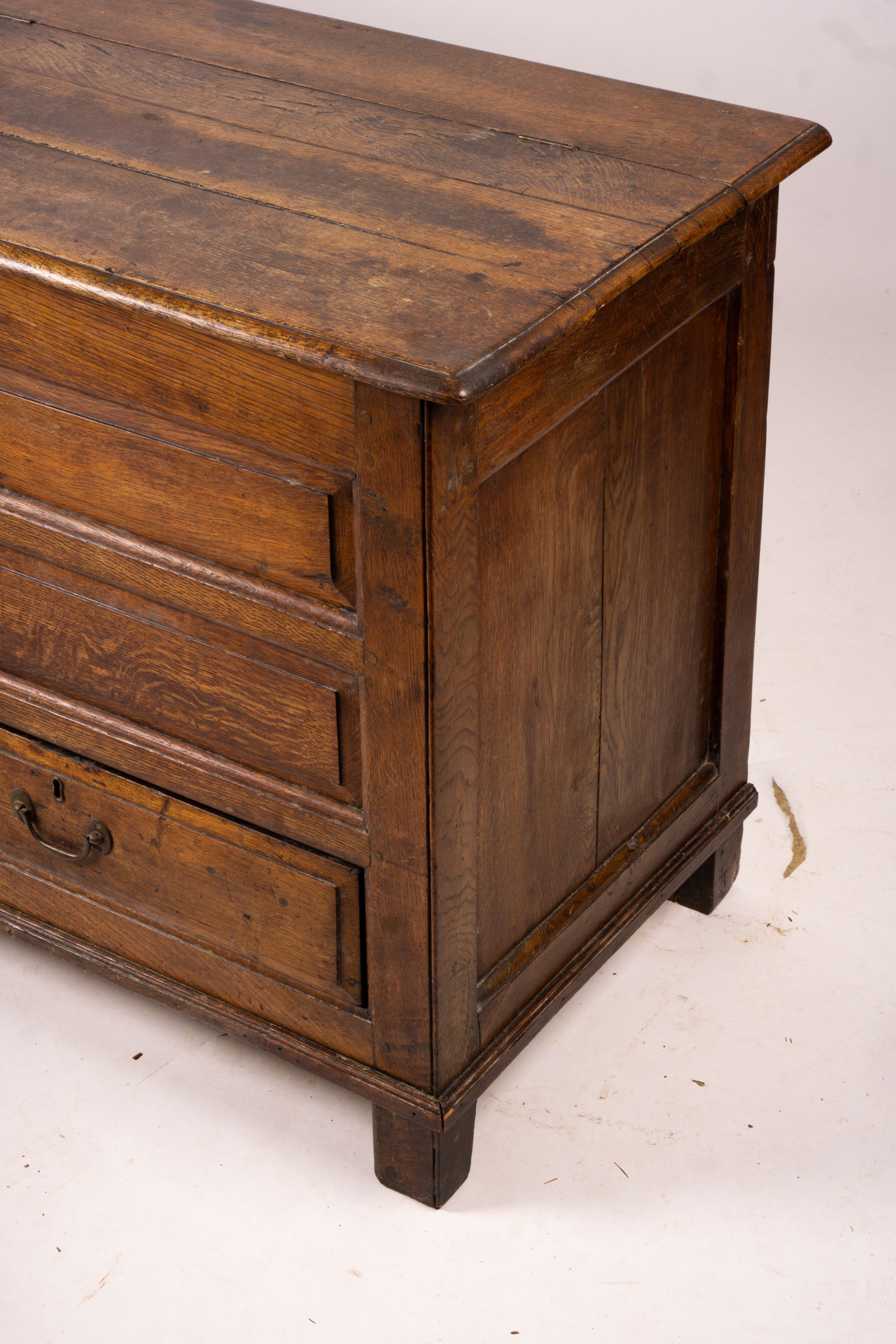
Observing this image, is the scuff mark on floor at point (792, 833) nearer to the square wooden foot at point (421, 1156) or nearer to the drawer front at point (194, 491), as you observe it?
the square wooden foot at point (421, 1156)

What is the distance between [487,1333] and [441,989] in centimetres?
36

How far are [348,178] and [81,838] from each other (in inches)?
32.0

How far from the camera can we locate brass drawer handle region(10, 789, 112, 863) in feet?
6.58

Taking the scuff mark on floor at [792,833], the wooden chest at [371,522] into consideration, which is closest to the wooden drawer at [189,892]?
the wooden chest at [371,522]

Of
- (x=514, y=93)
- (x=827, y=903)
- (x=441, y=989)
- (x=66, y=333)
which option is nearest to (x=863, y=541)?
(x=827, y=903)

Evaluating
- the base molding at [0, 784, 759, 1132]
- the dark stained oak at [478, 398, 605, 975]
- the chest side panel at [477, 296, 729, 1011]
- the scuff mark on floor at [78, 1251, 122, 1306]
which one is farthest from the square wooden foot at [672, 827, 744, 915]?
the scuff mark on floor at [78, 1251, 122, 1306]

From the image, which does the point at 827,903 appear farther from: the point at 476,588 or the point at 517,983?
the point at 476,588

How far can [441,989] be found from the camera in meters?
1.79

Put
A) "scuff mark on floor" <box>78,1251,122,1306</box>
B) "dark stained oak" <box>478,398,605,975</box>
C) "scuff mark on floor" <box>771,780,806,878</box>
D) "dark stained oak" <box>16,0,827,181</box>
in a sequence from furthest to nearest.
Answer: "scuff mark on floor" <box>771,780,806,878</box>, "dark stained oak" <box>16,0,827,181</box>, "scuff mark on floor" <box>78,1251,122,1306</box>, "dark stained oak" <box>478,398,605,975</box>

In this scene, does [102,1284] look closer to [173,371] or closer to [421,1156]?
[421,1156]

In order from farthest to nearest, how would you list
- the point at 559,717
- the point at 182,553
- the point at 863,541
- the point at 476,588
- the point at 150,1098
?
the point at 863,541 < the point at 150,1098 < the point at 559,717 < the point at 182,553 < the point at 476,588

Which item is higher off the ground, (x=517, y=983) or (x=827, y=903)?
(x=517, y=983)

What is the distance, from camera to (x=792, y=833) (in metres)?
2.48

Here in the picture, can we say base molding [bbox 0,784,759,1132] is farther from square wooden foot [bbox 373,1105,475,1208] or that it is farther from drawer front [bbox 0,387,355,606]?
drawer front [bbox 0,387,355,606]
